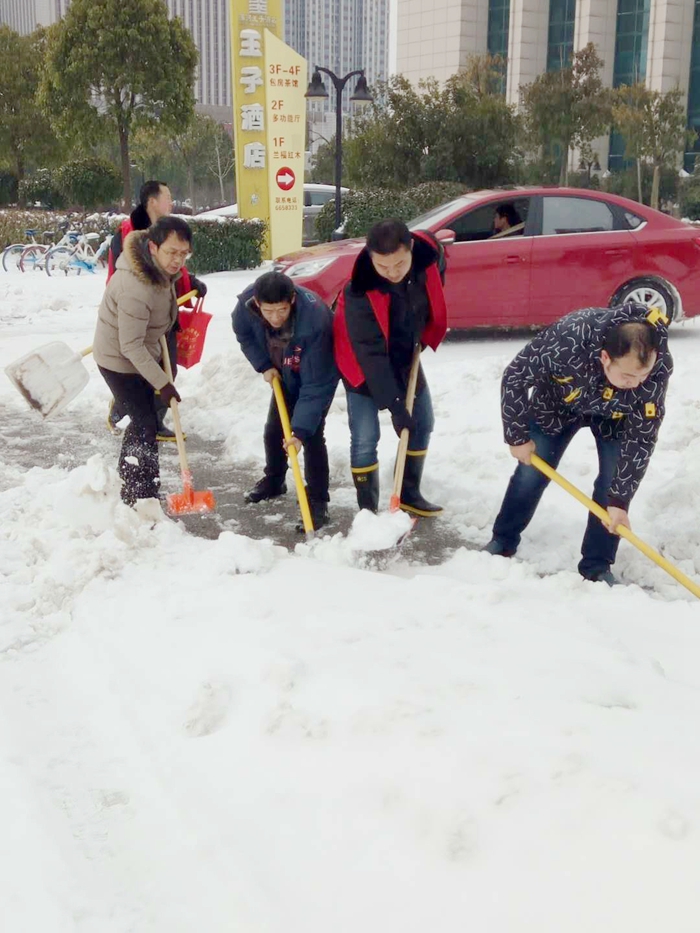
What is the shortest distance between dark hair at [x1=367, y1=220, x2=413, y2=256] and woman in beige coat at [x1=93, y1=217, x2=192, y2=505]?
0.92 m

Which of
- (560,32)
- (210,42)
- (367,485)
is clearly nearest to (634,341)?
(367,485)

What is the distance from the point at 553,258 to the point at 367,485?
15.0 feet

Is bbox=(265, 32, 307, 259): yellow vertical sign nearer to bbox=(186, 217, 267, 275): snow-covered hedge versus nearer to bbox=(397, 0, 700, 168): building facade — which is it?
bbox=(186, 217, 267, 275): snow-covered hedge

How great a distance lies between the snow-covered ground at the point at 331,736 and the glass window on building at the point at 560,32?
5389cm

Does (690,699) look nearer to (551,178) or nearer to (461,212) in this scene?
(461,212)

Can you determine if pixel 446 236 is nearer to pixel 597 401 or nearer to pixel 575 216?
pixel 575 216

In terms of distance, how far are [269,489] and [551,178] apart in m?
36.1

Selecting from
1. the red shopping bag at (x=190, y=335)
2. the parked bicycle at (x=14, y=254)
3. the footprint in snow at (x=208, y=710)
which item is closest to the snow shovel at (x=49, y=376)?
the red shopping bag at (x=190, y=335)

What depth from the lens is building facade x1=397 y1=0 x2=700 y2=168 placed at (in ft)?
158

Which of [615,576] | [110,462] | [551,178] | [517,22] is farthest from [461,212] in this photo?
[517,22]

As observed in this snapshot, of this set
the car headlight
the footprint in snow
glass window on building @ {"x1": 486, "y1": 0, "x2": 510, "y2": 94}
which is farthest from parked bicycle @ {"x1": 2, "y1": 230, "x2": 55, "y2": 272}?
glass window on building @ {"x1": 486, "y1": 0, "x2": 510, "y2": 94}

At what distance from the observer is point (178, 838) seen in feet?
8.10

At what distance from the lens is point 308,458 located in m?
4.92

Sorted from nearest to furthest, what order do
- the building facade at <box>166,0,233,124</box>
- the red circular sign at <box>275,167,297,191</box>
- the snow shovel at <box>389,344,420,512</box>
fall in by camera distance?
the snow shovel at <box>389,344,420,512</box>, the red circular sign at <box>275,167,297,191</box>, the building facade at <box>166,0,233,124</box>
